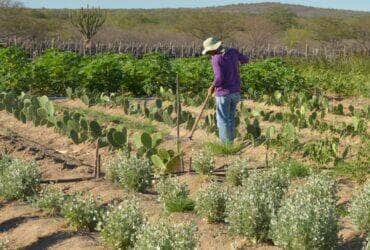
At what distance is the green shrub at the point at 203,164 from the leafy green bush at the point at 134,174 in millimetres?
588

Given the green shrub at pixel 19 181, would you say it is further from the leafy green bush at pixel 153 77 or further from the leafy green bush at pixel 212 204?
the leafy green bush at pixel 153 77

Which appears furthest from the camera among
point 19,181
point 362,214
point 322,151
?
point 322,151

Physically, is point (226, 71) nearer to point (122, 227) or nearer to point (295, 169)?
point (295, 169)

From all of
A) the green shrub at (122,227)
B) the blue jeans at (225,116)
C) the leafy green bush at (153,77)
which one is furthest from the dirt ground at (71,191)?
the leafy green bush at (153,77)

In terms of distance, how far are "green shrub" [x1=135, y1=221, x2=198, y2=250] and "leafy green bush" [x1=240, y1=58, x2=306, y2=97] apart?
11285mm

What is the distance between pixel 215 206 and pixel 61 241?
1281 millimetres

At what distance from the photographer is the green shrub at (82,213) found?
5742mm

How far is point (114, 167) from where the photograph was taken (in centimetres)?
724

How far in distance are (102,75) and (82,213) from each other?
10241 mm

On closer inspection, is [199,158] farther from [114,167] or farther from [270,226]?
[270,226]

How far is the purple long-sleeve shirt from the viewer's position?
8875mm

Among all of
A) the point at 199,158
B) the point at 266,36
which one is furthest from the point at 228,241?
the point at 266,36

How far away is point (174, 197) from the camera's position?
6094 mm

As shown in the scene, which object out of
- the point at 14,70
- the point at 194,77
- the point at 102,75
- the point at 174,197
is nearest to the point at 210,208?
the point at 174,197
